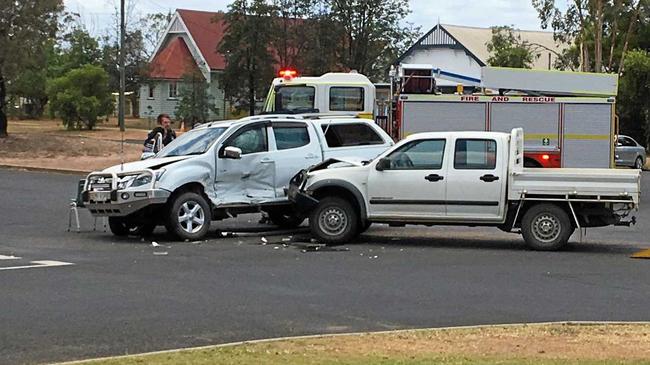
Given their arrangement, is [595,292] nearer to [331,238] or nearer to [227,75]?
[331,238]

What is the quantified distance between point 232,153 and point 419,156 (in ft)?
9.25

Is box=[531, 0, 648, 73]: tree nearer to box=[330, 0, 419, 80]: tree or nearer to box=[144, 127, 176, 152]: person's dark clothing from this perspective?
box=[330, 0, 419, 80]: tree

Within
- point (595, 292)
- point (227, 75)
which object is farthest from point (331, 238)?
point (227, 75)

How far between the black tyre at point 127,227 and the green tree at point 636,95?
113 feet

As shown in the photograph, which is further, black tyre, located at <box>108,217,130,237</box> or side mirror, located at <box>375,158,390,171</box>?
black tyre, located at <box>108,217,130,237</box>

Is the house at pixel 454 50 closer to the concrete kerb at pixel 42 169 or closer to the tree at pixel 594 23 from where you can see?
the tree at pixel 594 23

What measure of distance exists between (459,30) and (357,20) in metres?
29.3

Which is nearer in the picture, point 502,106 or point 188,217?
point 188,217

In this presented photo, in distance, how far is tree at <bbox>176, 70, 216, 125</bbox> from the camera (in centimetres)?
5372

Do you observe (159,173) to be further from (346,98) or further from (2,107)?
(2,107)

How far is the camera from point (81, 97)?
174 feet

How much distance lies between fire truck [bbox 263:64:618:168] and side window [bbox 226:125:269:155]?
485cm

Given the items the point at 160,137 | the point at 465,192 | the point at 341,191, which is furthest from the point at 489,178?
the point at 160,137

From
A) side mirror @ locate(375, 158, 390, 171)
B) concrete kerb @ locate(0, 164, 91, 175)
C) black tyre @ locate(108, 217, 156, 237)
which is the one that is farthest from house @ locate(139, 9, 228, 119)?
side mirror @ locate(375, 158, 390, 171)
